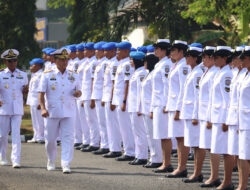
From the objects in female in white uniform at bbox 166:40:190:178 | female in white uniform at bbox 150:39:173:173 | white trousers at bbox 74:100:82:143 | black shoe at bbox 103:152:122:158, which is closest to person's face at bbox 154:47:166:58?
female in white uniform at bbox 150:39:173:173

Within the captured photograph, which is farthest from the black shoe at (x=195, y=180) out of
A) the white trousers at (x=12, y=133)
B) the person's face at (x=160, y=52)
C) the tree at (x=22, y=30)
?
the tree at (x=22, y=30)

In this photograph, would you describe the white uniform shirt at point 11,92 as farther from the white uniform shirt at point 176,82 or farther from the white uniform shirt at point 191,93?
the white uniform shirt at point 191,93

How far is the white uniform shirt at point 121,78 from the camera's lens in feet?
47.2

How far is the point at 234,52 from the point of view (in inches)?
411

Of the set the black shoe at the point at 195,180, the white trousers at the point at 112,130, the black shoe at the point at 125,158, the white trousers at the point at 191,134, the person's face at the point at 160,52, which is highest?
the person's face at the point at 160,52

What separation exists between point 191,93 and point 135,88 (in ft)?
9.14

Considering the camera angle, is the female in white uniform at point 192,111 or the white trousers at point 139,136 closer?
the female in white uniform at point 192,111

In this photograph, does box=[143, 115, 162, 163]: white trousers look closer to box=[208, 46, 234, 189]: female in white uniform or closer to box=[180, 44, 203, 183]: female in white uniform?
box=[180, 44, 203, 183]: female in white uniform

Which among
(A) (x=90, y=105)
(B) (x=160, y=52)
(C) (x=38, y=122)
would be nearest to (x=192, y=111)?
(B) (x=160, y=52)

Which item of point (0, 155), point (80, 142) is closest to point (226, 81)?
point (0, 155)

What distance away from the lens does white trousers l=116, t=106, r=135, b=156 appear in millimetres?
14438

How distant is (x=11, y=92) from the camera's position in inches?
520

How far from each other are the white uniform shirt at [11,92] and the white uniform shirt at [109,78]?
2.34 m

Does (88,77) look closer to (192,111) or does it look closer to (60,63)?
(60,63)
